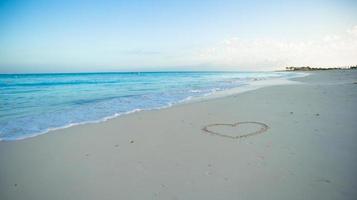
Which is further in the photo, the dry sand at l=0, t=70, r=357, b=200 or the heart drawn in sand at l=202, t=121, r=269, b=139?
the heart drawn in sand at l=202, t=121, r=269, b=139

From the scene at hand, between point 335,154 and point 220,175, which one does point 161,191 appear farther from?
point 335,154

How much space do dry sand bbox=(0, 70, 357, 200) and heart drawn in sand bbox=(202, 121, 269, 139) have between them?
2 cm

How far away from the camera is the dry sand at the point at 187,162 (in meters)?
2.47

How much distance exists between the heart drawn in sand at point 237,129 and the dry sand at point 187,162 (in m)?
0.02

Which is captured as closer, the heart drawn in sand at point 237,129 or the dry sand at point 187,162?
the dry sand at point 187,162

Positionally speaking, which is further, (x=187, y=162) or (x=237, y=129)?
(x=237, y=129)

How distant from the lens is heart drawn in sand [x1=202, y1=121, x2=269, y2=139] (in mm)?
4539

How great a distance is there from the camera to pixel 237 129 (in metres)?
4.91

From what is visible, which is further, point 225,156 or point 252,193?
point 225,156

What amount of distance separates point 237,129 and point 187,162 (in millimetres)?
2174

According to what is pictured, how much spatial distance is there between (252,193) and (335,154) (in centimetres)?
192

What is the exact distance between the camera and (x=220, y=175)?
279 cm

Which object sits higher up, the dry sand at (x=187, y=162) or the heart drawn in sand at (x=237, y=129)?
the heart drawn in sand at (x=237, y=129)

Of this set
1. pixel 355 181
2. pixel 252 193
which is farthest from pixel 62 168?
pixel 355 181
